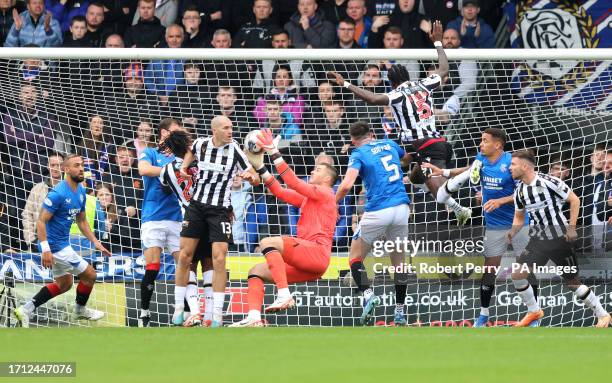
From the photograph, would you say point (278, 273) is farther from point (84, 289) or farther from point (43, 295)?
point (43, 295)

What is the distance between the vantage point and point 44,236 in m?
11.9

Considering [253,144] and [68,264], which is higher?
[253,144]

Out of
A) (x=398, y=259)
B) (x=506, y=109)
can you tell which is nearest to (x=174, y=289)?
(x=398, y=259)

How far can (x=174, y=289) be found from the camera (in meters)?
12.3

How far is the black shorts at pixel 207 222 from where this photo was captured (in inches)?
434

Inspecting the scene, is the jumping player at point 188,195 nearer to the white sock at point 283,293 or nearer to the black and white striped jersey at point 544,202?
the white sock at point 283,293

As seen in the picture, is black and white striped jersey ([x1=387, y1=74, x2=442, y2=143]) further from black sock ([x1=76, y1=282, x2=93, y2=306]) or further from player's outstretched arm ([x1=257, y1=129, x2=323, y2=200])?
black sock ([x1=76, y1=282, x2=93, y2=306])

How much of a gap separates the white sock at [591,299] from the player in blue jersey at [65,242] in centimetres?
469

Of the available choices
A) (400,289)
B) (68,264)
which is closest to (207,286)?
(68,264)

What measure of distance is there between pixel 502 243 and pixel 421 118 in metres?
1.54

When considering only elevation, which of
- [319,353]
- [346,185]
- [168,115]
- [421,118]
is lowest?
[319,353]

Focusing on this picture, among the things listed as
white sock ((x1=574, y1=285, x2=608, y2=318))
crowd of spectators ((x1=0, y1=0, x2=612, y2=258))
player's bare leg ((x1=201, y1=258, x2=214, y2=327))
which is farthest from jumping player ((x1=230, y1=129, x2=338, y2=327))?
white sock ((x1=574, y1=285, x2=608, y2=318))

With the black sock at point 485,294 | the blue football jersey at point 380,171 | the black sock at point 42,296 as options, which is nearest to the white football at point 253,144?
the blue football jersey at point 380,171

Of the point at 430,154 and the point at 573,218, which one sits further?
the point at 430,154
